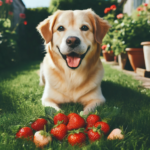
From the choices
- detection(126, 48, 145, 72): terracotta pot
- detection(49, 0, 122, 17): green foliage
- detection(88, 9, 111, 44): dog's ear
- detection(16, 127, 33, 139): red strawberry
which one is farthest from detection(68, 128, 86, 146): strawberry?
detection(49, 0, 122, 17): green foliage

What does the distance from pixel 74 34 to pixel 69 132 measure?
48.0 inches

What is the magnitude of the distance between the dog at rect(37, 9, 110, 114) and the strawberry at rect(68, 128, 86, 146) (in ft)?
3.08

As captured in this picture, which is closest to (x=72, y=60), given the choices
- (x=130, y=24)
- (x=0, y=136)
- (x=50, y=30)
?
(x=50, y=30)

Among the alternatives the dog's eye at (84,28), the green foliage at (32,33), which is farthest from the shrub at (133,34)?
the green foliage at (32,33)

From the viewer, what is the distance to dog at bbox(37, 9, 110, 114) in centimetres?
225

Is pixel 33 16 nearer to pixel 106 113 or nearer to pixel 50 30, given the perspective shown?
pixel 50 30

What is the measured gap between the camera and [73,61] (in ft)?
7.28

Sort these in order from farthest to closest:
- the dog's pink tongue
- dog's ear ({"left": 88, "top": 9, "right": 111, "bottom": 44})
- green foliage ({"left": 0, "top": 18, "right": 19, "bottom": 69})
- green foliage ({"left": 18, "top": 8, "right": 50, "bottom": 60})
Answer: green foliage ({"left": 18, "top": 8, "right": 50, "bottom": 60}), green foliage ({"left": 0, "top": 18, "right": 19, "bottom": 69}), dog's ear ({"left": 88, "top": 9, "right": 111, "bottom": 44}), the dog's pink tongue

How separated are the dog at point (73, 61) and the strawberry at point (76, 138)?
940 mm

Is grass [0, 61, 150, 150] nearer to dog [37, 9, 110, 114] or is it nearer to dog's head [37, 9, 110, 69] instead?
dog [37, 9, 110, 114]

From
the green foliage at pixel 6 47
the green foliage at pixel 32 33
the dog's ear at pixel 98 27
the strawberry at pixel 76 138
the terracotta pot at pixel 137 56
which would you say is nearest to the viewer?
the strawberry at pixel 76 138

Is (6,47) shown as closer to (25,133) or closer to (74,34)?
(74,34)

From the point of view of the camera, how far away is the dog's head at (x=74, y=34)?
208 centimetres

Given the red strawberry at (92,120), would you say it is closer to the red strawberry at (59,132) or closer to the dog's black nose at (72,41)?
the red strawberry at (59,132)
